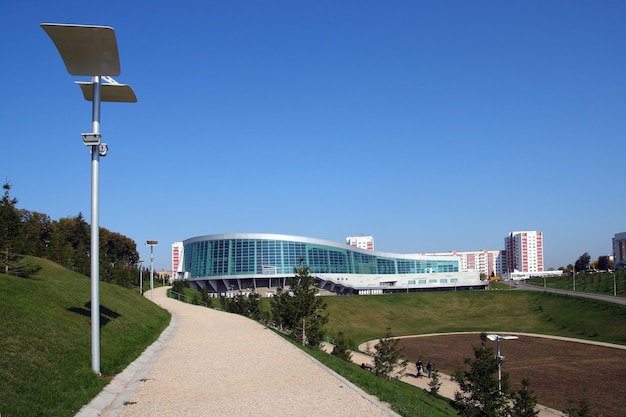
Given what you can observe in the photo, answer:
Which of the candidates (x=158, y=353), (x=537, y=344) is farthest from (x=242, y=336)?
(x=537, y=344)

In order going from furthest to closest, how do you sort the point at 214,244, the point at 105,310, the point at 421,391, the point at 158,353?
the point at 214,244 → the point at 421,391 → the point at 105,310 → the point at 158,353

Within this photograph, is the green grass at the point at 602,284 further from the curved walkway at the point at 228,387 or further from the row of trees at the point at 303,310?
the curved walkway at the point at 228,387

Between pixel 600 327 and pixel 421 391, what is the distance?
3643cm

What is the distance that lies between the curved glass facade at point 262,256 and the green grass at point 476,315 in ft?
60.3

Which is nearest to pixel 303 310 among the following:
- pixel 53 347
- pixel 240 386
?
pixel 240 386

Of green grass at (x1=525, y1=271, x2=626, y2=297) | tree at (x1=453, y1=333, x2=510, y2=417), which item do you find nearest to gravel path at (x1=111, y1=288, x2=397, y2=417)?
tree at (x1=453, y1=333, x2=510, y2=417)

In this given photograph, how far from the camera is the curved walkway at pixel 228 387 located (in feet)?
28.9

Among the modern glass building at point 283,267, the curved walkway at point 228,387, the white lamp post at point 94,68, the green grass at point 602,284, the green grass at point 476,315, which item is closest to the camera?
the curved walkway at point 228,387

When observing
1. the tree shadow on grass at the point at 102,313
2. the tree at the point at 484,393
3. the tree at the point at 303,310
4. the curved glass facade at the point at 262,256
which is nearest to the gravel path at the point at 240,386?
the tree shadow on grass at the point at 102,313

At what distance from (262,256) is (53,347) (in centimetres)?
7929

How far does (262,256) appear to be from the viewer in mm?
90188

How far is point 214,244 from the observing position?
3691 inches

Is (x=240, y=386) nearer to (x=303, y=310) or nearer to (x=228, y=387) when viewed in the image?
(x=228, y=387)

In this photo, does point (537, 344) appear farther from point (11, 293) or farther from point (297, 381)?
point (11, 293)
